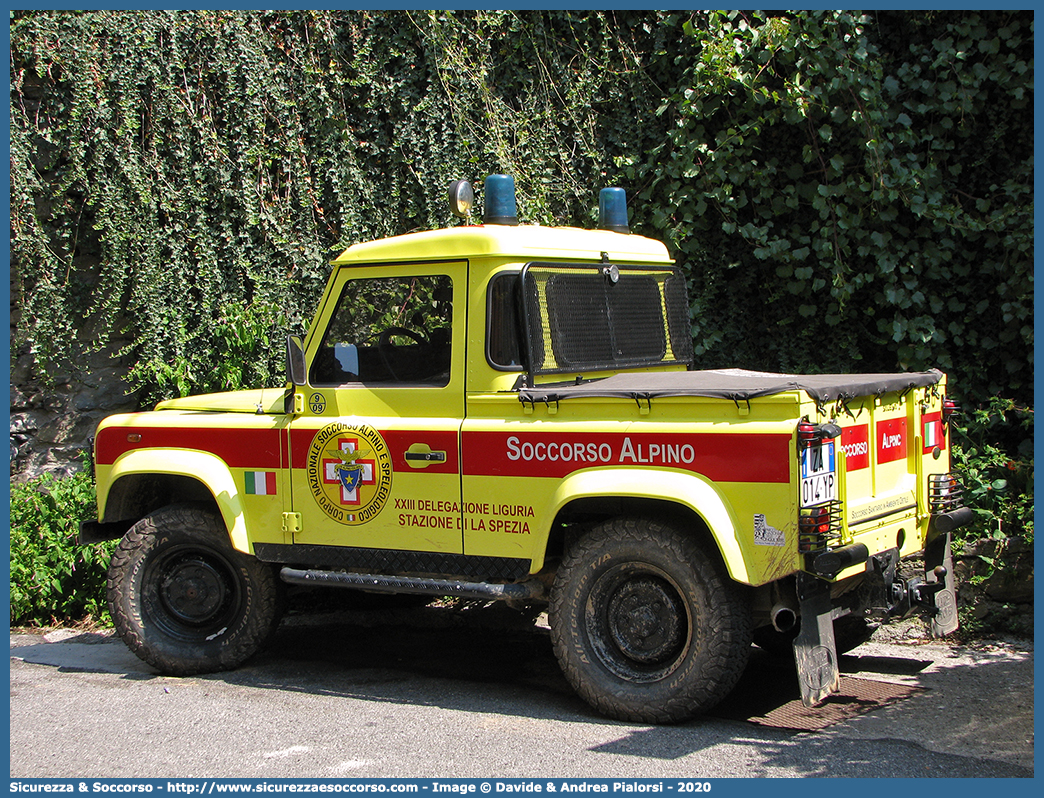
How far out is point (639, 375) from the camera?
537cm

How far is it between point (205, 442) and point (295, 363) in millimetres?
760

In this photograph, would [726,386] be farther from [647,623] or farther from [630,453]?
[647,623]

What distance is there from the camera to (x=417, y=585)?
511cm

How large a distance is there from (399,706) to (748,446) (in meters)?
2.23

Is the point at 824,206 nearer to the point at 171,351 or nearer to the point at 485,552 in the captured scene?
the point at 485,552

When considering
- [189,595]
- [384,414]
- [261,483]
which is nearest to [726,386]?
[384,414]

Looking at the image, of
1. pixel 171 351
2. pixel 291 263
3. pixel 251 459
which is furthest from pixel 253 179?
pixel 251 459

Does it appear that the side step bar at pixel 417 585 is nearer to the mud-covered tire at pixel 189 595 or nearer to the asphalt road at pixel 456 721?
the mud-covered tire at pixel 189 595

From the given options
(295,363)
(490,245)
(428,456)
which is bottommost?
(428,456)

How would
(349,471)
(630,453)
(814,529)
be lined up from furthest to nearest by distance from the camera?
(349,471) < (630,453) < (814,529)

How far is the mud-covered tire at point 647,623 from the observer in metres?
4.52

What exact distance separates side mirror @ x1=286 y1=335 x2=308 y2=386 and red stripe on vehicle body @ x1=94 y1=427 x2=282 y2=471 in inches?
12.2

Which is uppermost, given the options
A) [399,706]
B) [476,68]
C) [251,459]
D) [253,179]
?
[476,68]

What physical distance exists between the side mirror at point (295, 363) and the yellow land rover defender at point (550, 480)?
0.04ft
